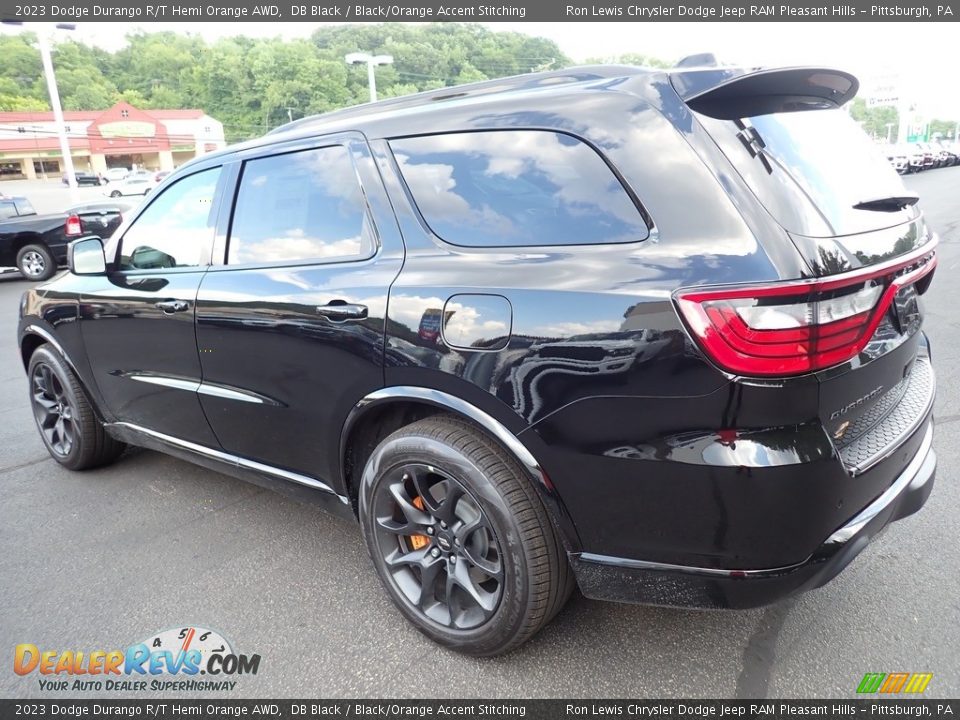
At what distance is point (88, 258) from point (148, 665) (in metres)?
2.16

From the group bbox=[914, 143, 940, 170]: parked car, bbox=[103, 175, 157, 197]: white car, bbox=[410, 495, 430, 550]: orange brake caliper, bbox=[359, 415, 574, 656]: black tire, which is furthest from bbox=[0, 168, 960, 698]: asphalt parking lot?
bbox=[914, 143, 940, 170]: parked car

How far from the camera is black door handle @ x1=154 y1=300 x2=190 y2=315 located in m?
3.01

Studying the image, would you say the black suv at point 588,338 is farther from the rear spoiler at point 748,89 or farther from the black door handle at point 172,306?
the black door handle at point 172,306

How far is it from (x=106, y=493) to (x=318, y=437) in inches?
74.9

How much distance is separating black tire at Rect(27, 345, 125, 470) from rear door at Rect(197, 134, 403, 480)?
52.2 inches

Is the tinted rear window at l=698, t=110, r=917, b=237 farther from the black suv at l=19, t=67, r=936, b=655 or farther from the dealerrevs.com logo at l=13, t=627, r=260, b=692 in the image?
the dealerrevs.com logo at l=13, t=627, r=260, b=692

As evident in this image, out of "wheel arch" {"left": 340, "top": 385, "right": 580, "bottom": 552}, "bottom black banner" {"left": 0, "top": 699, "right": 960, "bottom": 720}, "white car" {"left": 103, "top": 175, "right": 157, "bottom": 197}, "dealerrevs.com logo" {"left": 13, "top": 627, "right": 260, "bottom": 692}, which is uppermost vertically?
"wheel arch" {"left": 340, "top": 385, "right": 580, "bottom": 552}

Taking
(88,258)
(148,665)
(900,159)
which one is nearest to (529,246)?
(148,665)

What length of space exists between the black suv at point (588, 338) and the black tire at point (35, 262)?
40.2ft

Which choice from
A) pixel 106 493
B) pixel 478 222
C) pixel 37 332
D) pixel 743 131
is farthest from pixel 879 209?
pixel 37 332

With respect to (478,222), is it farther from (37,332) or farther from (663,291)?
(37,332)

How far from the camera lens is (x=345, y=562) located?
2.94m

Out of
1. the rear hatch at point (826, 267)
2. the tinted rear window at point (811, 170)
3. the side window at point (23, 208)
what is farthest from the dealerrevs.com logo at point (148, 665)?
the side window at point (23, 208)

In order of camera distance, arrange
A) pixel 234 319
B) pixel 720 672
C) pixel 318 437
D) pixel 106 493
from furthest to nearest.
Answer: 1. pixel 106 493
2. pixel 234 319
3. pixel 318 437
4. pixel 720 672
